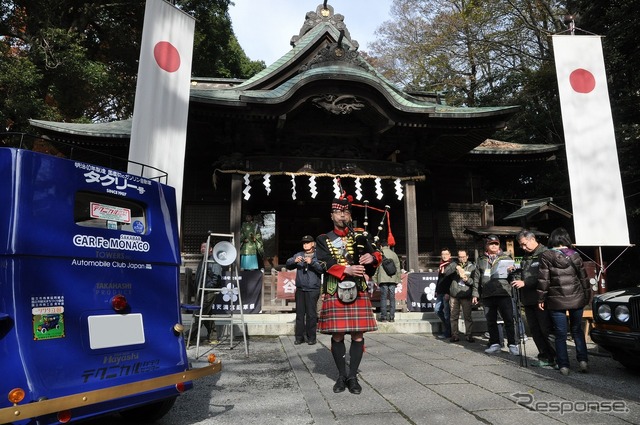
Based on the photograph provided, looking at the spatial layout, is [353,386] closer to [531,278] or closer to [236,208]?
[531,278]

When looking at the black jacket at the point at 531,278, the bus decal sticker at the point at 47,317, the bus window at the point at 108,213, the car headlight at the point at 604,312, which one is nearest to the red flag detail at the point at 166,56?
the bus window at the point at 108,213

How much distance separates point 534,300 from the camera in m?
5.34

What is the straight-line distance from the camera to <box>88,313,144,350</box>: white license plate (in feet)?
9.01

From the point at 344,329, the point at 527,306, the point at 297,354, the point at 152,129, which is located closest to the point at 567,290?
the point at 527,306

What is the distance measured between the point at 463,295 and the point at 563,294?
238 cm

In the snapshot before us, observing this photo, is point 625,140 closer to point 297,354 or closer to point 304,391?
point 297,354

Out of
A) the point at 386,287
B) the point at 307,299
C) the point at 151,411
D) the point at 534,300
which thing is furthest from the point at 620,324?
the point at 151,411

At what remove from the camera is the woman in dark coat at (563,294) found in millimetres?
4906

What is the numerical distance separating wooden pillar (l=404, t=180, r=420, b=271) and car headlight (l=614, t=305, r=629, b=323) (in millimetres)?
6086

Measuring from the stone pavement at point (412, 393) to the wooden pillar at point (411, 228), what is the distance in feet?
15.7

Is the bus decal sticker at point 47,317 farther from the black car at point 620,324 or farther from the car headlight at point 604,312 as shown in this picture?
the car headlight at point 604,312

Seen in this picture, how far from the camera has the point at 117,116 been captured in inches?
854

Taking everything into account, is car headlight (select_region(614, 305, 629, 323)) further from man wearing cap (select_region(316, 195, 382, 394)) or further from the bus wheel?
the bus wheel

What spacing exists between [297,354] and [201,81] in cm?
1055
